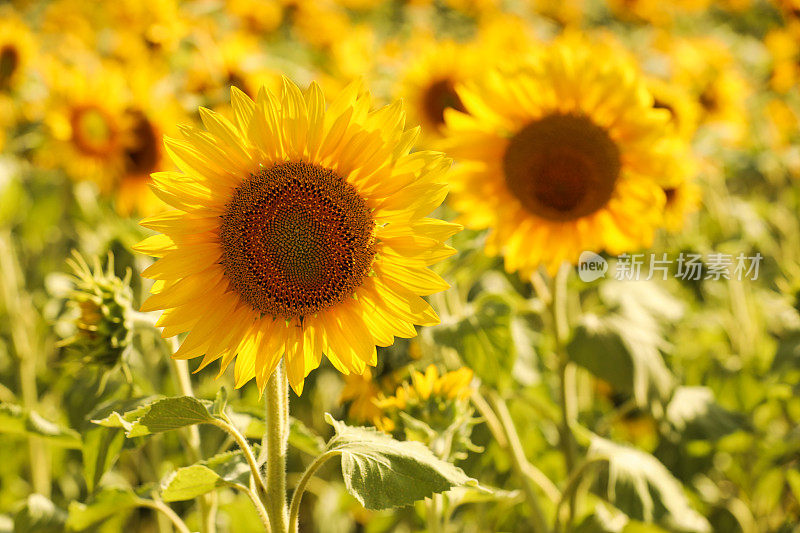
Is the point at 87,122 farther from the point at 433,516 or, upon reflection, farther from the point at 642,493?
the point at 642,493

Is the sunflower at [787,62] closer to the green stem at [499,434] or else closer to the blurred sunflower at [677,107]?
the blurred sunflower at [677,107]

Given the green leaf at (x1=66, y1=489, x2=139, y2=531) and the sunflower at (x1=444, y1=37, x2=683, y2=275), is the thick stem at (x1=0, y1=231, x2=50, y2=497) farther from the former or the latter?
the sunflower at (x1=444, y1=37, x2=683, y2=275)

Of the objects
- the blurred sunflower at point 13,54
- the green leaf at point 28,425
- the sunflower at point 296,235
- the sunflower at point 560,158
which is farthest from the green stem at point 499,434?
the blurred sunflower at point 13,54

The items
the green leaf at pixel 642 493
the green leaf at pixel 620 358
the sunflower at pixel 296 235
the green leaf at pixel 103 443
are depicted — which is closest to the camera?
the sunflower at pixel 296 235

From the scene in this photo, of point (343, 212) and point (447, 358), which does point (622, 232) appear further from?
point (343, 212)

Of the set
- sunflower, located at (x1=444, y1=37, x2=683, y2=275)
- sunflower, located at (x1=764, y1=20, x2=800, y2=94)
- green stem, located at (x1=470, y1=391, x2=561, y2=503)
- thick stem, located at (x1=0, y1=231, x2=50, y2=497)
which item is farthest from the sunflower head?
sunflower, located at (x1=764, y1=20, x2=800, y2=94)
